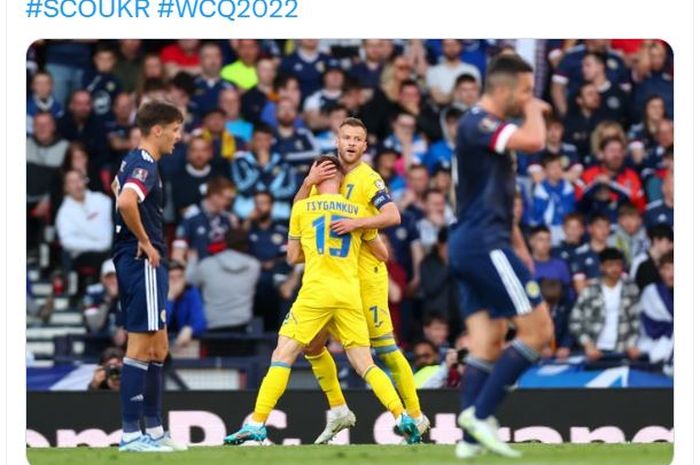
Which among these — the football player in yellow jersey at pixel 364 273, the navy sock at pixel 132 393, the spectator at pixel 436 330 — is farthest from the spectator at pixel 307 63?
the navy sock at pixel 132 393

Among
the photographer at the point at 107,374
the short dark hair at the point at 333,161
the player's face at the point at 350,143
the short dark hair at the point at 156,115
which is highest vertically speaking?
the short dark hair at the point at 156,115

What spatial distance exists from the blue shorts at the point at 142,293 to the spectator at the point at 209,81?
721 cm

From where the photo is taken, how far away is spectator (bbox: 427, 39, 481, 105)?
19.9 m

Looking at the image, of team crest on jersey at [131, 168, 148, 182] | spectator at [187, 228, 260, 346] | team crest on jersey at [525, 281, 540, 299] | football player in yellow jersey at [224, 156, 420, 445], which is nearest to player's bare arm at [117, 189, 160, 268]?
team crest on jersey at [131, 168, 148, 182]

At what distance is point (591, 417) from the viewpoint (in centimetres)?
1648

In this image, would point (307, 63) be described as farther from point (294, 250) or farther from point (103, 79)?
point (294, 250)

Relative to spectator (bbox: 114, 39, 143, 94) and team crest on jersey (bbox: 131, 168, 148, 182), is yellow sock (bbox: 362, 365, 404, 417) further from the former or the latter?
spectator (bbox: 114, 39, 143, 94)

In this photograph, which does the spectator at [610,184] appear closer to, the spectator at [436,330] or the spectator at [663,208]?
the spectator at [663,208]

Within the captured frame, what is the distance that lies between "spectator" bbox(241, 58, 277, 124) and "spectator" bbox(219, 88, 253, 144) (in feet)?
0.21

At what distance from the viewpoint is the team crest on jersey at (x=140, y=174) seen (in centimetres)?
1225

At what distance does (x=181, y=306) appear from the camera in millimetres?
17641

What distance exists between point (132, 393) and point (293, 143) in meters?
6.98

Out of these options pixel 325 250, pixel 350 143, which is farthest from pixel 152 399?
pixel 350 143
